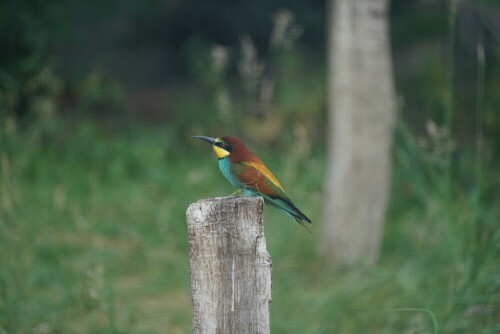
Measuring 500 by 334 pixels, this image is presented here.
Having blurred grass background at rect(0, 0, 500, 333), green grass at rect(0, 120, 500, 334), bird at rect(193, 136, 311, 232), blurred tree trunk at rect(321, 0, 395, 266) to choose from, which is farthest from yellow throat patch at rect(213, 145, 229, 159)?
blurred tree trunk at rect(321, 0, 395, 266)

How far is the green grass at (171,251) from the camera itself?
3.46 meters

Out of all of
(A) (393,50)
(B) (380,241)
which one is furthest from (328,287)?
(A) (393,50)

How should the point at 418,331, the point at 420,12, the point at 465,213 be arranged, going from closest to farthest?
the point at 418,331 < the point at 465,213 < the point at 420,12

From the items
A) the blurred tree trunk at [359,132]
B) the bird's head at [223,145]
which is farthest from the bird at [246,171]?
the blurred tree trunk at [359,132]

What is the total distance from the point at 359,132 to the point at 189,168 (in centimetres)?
209

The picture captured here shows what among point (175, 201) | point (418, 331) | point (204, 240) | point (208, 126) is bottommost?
point (418, 331)

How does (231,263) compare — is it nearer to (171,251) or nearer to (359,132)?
(359,132)

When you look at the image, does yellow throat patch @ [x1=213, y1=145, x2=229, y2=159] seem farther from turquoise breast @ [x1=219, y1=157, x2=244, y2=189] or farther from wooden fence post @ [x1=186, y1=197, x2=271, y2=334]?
wooden fence post @ [x1=186, y1=197, x2=271, y2=334]

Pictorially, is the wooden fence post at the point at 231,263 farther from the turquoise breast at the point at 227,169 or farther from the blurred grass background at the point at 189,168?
the blurred grass background at the point at 189,168

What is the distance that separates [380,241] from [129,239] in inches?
69.6

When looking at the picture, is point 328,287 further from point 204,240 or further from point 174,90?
point 174,90

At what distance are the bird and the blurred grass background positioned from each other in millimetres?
580

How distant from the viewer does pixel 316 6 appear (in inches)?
370

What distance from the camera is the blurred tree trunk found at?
463 centimetres
